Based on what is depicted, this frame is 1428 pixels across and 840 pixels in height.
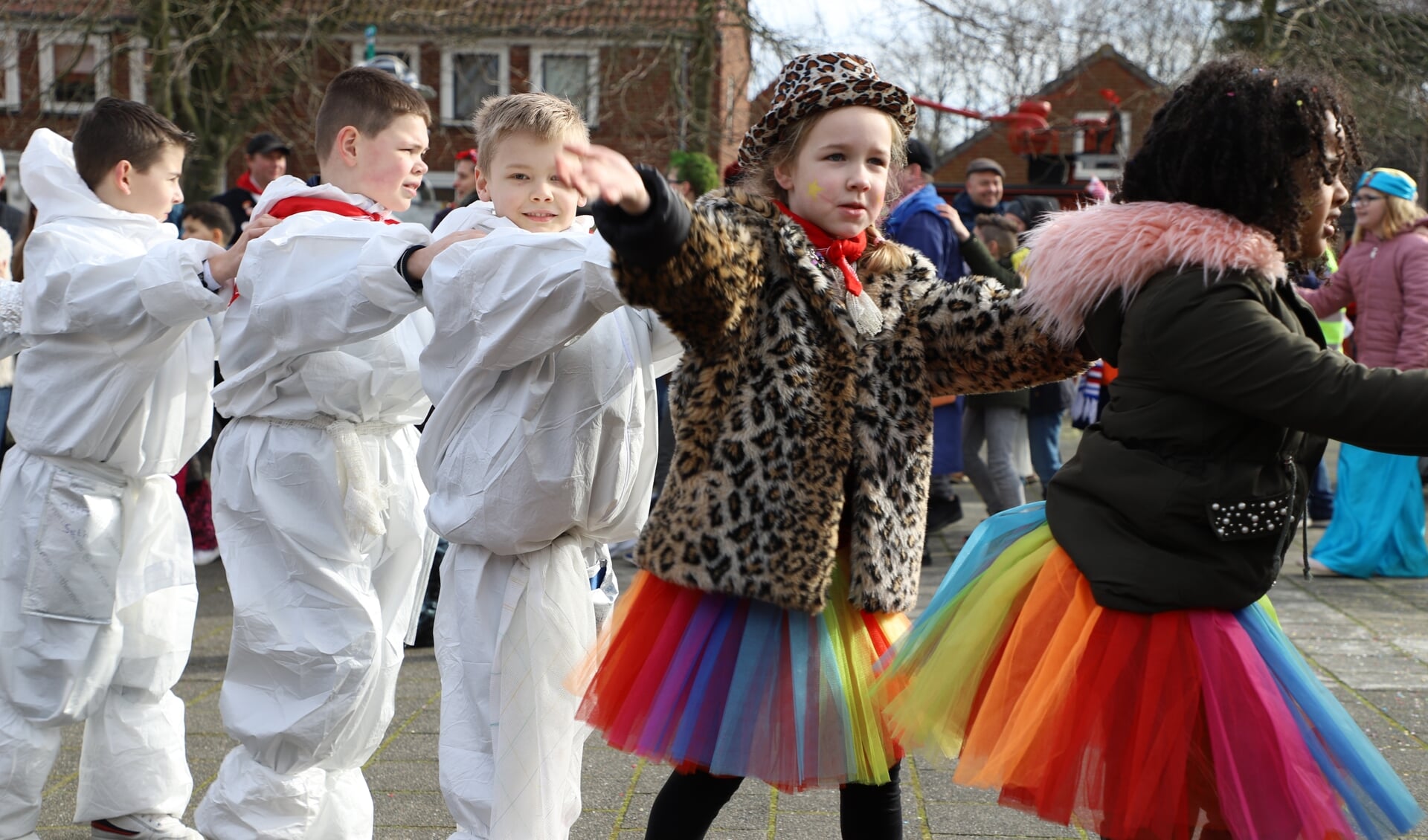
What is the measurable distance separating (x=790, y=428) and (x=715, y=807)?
2.39ft

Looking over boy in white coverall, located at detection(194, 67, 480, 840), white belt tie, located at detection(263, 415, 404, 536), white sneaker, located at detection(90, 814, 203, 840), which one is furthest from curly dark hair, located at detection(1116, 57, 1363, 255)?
white sneaker, located at detection(90, 814, 203, 840)

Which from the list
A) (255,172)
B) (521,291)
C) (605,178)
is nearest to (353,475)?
(521,291)

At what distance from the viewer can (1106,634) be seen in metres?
2.24

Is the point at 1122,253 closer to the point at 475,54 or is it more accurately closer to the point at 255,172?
the point at 255,172

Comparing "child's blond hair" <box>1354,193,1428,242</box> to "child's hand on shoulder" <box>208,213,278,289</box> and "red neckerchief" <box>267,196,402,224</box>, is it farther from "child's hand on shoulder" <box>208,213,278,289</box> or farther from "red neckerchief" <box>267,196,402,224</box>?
"child's hand on shoulder" <box>208,213,278,289</box>

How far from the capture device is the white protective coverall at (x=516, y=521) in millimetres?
2713

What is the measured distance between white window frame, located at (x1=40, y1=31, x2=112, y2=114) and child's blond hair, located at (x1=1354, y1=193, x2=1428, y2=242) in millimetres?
12879

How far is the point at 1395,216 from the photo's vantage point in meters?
6.99

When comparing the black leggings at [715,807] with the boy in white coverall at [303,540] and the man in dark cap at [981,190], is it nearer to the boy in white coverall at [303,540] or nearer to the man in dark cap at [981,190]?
the boy in white coverall at [303,540]

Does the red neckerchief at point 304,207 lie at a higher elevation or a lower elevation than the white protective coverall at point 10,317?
higher

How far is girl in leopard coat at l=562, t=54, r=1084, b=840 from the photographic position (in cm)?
237

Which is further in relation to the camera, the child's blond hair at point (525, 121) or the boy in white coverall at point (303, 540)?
the boy in white coverall at point (303, 540)

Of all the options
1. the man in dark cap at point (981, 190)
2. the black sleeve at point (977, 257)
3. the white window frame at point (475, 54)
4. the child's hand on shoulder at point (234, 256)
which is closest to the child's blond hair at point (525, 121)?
the child's hand on shoulder at point (234, 256)

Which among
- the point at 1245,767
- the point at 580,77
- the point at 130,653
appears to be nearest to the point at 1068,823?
the point at 1245,767
